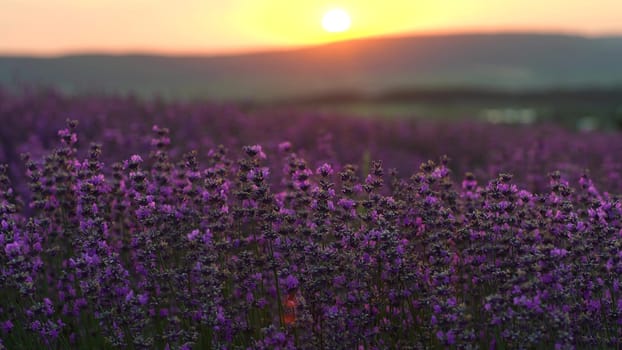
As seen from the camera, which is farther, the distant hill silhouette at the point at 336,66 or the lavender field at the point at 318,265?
the distant hill silhouette at the point at 336,66

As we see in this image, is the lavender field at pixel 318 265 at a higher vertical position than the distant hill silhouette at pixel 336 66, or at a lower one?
lower

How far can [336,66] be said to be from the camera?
88.9 metres

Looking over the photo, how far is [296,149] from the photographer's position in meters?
11.7

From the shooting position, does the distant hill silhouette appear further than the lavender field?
Yes

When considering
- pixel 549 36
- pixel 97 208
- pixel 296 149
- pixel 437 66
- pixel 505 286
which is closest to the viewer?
pixel 505 286

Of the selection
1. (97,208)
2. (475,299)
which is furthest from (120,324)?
(475,299)

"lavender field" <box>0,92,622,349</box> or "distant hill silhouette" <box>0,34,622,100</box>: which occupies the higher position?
"distant hill silhouette" <box>0,34,622,100</box>

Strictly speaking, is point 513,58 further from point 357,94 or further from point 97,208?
point 97,208

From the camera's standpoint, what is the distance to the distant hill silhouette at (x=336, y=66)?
8931 centimetres

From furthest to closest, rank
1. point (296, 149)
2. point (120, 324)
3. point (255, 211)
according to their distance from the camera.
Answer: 1. point (296, 149)
2. point (255, 211)
3. point (120, 324)

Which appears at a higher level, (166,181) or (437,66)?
(437,66)

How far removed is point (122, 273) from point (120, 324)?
253mm

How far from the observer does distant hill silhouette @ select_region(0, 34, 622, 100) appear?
89.3 metres

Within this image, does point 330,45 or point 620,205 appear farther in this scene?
point 330,45
